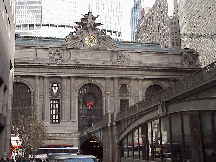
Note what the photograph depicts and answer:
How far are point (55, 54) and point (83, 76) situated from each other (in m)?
6.85

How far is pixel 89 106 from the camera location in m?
72.8

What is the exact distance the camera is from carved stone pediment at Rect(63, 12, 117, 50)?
73.9 metres

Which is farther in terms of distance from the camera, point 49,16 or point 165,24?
point 49,16

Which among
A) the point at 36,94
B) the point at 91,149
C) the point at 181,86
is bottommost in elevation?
the point at 91,149

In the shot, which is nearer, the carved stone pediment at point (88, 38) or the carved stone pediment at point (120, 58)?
the carved stone pediment at point (88, 38)

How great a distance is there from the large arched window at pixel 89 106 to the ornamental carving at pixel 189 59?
62.8ft

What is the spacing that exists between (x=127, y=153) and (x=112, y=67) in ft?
123

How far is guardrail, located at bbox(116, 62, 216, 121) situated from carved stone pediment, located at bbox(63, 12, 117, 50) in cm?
4128

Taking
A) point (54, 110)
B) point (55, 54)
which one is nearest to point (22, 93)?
point (54, 110)

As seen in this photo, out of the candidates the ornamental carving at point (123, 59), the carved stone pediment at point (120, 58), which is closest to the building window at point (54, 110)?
the carved stone pediment at point (120, 58)

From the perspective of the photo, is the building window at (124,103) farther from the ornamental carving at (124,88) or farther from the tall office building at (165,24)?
the tall office building at (165,24)

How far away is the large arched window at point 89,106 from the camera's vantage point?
238 ft

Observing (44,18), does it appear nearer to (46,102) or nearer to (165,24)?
(165,24)

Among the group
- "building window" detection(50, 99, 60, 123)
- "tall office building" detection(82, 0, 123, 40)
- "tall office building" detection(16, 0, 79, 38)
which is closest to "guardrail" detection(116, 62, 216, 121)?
"building window" detection(50, 99, 60, 123)
